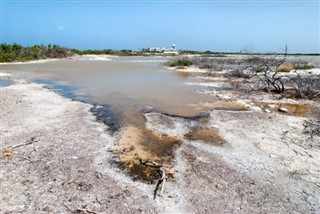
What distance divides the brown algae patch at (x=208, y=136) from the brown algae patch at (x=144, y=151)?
0.68 meters

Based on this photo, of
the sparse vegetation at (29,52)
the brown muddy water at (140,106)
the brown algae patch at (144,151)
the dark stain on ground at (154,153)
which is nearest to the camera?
the dark stain on ground at (154,153)

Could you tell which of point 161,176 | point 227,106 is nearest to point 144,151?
point 161,176

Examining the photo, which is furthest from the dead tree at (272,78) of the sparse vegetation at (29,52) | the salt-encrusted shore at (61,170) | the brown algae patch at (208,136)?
the sparse vegetation at (29,52)

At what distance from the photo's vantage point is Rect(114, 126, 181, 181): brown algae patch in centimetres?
654

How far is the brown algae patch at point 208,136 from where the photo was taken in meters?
8.39

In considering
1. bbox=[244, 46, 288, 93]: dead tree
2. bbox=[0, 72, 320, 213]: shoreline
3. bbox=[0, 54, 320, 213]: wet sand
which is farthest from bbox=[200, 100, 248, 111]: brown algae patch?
bbox=[244, 46, 288, 93]: dead tree

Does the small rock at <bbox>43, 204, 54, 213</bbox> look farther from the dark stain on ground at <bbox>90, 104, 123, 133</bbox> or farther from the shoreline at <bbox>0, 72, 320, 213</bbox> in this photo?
the dark stain on ground at <bbox>90, 104, 123, 133</bbox>

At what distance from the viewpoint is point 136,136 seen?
29.2 ft

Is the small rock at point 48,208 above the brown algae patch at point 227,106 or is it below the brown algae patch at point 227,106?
above

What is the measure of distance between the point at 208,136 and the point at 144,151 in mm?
2235

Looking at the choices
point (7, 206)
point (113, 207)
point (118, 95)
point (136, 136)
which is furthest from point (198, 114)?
point (7, 206)

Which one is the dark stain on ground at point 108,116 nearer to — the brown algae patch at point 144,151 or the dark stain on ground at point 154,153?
the brown algae patch at point 144,151

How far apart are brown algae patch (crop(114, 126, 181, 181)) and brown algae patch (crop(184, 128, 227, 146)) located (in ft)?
2.24

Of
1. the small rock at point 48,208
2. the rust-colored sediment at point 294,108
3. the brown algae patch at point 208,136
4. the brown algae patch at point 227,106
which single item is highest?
the small rock at point 48,208
